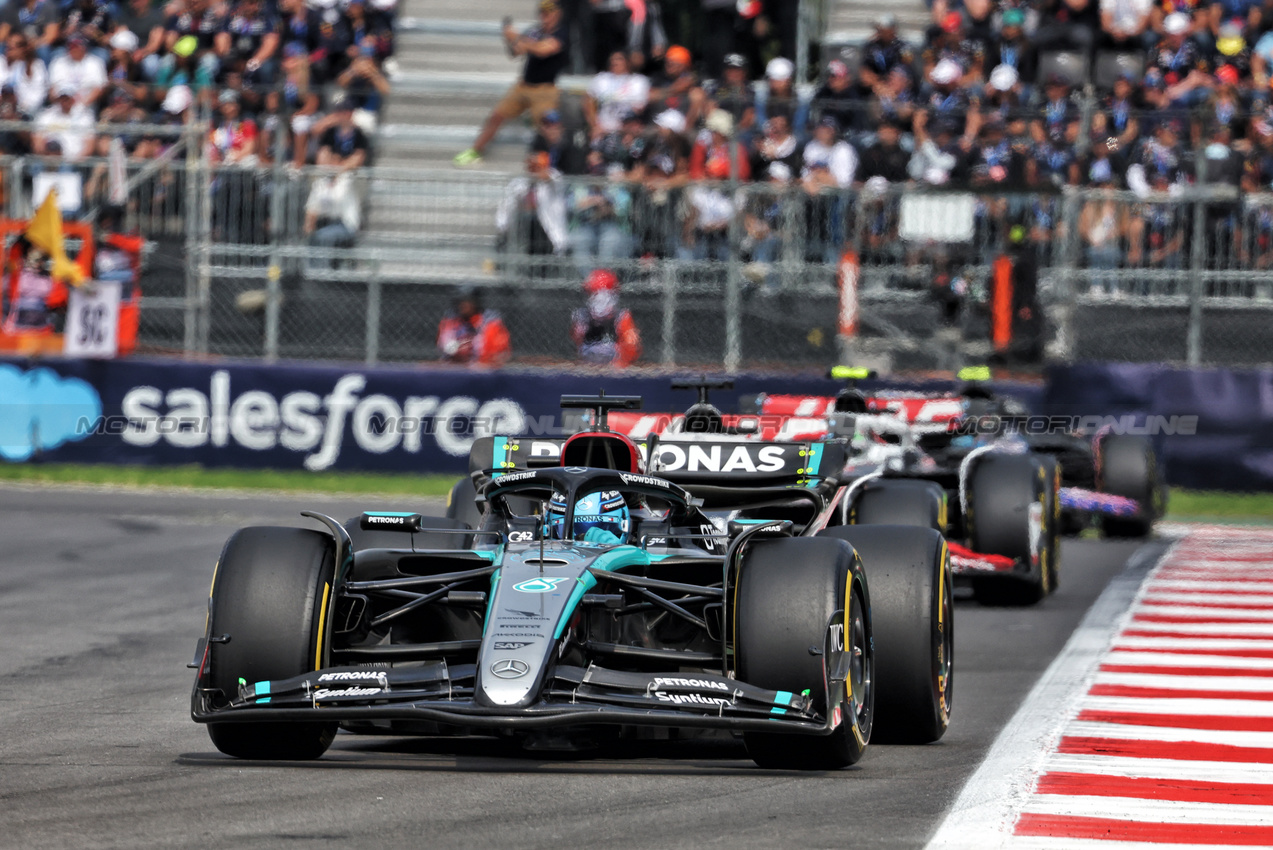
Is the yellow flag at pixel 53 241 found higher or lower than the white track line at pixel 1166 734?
higher

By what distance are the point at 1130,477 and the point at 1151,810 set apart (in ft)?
34.7

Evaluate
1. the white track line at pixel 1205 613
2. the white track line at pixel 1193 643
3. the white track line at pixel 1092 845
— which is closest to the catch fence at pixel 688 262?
the white track line at pixel 1205 613

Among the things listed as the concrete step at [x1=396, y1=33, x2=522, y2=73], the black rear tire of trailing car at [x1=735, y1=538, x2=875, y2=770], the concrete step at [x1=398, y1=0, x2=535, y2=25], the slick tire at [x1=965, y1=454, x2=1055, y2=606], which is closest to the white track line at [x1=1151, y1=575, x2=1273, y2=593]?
the slick tire at [x1=965, y1=454, x2=1055, y2=606]

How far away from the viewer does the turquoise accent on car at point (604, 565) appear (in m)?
6.45

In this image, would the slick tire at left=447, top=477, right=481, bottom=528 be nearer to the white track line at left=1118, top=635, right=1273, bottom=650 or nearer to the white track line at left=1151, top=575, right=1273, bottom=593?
the white track line at left=1118, top=635, right=1273, bottom=650

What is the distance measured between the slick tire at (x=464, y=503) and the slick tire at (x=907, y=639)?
3.20 metres

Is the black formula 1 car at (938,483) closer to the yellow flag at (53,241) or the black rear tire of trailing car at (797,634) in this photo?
the black rear tire of trailing car at (797,634)

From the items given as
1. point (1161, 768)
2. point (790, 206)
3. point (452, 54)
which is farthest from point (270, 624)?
point (452, 54)

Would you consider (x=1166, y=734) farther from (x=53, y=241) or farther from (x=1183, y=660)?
(x=53, y=241)

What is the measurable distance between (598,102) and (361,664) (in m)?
15.4

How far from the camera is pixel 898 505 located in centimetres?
1048

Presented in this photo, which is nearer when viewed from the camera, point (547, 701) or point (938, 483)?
point (547, 701)

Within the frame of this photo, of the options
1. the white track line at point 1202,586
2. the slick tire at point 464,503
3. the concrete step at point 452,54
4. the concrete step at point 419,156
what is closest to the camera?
the slick tire at point 464,503

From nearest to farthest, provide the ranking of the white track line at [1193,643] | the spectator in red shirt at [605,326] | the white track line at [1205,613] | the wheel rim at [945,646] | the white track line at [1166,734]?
1. the wheel rim at [945,646]
2. the white track line at [1166,734]
3. the white track line at [1193,643]
4. the white track line at [1205,613]
5. the spectator in red shirt at [605,326]
